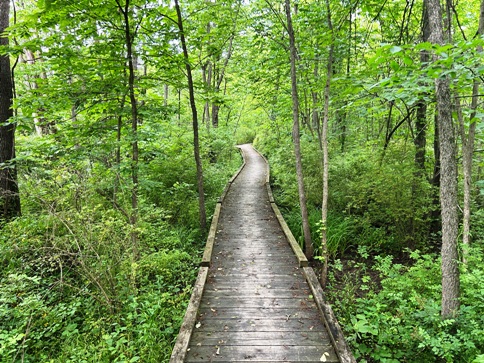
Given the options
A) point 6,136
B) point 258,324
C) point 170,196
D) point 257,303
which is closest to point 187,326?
point 258,324

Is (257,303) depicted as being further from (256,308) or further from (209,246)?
Result: (209,246)

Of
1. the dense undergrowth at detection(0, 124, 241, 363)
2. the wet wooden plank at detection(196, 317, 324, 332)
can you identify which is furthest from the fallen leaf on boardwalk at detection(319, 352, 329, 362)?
the dense undergrowth at detection(0, 124, 241, 363)

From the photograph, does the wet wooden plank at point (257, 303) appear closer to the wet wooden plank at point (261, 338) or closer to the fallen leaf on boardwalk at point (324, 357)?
the wet wooden plank at point (261, 338)

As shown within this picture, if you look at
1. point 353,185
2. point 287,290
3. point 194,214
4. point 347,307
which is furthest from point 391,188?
point 194,214

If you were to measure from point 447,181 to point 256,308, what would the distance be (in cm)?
350

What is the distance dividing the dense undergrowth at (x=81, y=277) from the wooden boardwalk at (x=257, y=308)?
639 millimetres

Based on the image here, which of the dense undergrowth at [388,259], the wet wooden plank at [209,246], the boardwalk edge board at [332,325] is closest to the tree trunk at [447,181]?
the dense undergrowth at [388,259]

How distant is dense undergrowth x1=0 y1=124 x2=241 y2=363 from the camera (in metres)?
3.94

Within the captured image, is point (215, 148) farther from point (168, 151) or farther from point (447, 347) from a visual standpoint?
point (447, 347)

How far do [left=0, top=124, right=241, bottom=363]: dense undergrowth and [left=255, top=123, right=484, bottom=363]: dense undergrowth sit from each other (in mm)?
3291

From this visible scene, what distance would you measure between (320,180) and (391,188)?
9.05 feet

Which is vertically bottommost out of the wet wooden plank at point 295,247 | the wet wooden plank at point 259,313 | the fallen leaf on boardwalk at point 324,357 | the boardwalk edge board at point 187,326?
the fallen leaf on boardwalk at point 324,357

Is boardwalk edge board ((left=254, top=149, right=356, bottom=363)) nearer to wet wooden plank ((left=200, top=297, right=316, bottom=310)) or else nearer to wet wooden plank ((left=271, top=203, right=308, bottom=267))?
wet wooden plank ((left=271, top=203, right=308, bottom=267))

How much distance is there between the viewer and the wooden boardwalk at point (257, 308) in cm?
365
